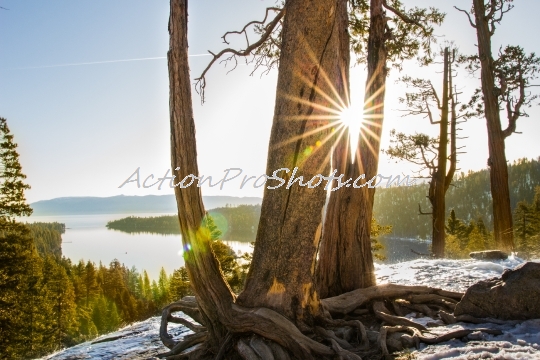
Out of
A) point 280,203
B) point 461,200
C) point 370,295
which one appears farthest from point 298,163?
point 461,200

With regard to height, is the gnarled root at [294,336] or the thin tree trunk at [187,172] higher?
the thin tree trunk at [187,172]

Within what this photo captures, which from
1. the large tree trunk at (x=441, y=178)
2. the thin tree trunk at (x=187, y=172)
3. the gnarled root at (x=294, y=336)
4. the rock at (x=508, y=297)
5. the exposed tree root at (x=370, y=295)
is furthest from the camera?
the large tree trunk at (x=441, y=178)

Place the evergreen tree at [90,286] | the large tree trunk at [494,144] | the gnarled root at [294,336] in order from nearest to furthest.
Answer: the gnarled root at [294,336], the large tree trunk at [494,144], the evergreen tree at [90,286]

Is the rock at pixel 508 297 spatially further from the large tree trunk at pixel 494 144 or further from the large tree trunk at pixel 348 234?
the large tree trunk at pixel 494 144

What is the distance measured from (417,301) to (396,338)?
63.8 inches

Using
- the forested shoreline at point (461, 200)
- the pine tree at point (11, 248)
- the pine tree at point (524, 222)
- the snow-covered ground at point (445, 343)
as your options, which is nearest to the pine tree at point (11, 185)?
the pine tree at point (11, 248)

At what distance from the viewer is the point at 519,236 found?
37.7m

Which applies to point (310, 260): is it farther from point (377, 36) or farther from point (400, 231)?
point (400, 231)

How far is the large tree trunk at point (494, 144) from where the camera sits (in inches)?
433

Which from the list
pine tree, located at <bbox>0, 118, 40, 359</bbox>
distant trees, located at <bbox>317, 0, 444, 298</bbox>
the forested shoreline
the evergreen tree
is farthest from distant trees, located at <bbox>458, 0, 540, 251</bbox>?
the forested shoreline

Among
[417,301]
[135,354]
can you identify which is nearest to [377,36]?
[417,301]

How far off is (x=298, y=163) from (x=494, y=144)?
9.64 meters

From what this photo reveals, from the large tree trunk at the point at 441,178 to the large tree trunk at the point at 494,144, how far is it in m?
1.95

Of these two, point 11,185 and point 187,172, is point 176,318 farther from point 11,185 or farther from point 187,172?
point 11,185
